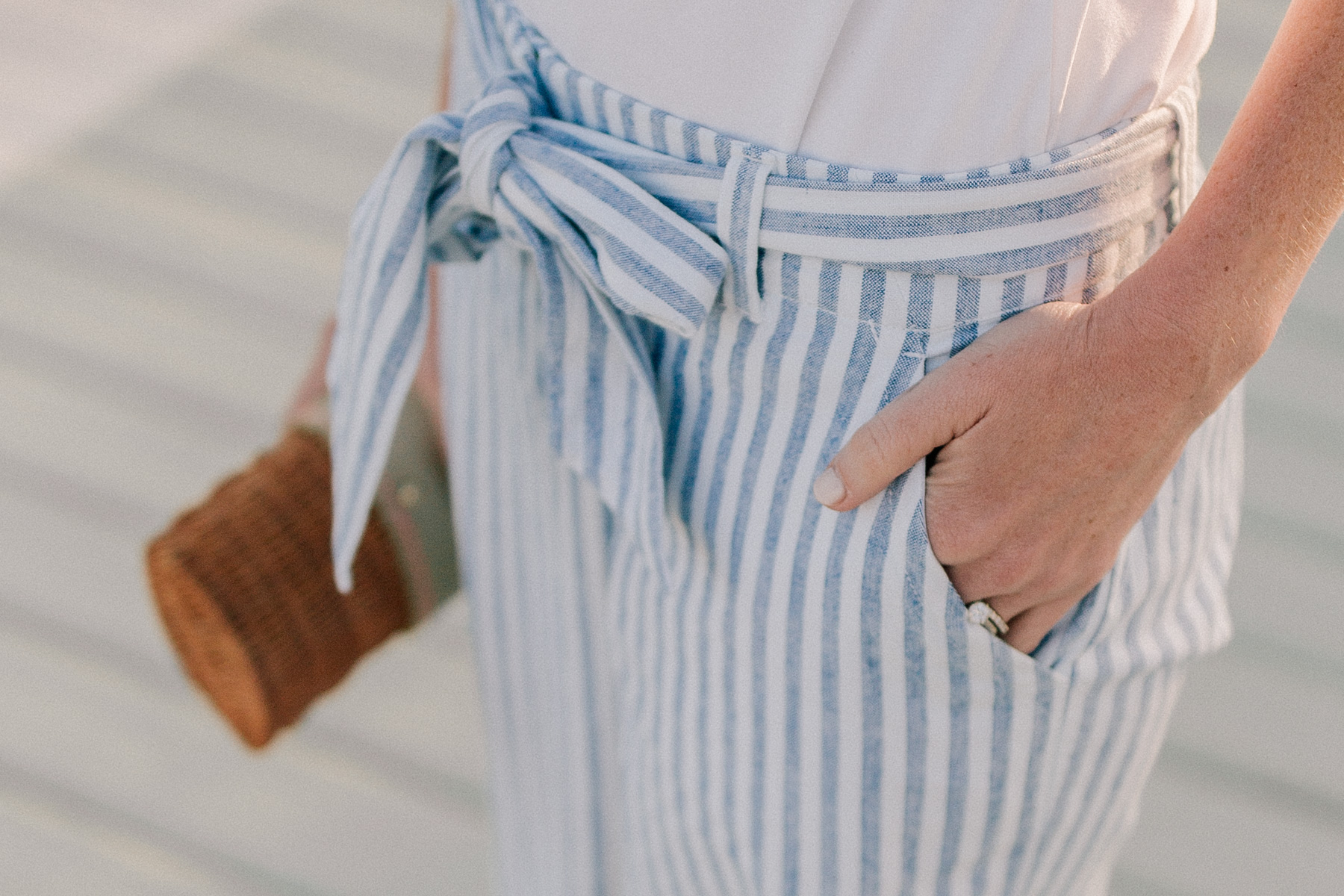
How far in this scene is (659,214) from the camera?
622mm

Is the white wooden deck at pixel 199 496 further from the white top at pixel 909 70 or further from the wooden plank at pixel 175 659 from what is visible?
the white top at pixel 909 70

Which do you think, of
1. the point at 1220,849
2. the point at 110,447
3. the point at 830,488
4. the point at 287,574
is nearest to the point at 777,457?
the point at 830,488

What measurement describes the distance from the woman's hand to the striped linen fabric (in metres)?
0.02

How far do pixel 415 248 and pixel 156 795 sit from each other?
0.98m

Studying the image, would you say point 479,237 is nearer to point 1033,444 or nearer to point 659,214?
point 659,214

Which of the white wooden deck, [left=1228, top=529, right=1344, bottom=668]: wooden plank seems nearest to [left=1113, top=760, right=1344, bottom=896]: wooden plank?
the white wooden deck

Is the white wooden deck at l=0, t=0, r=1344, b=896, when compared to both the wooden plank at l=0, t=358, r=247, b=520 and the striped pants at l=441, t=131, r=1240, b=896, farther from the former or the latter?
the striped pants at l=441, t=131, r=1240, b=896

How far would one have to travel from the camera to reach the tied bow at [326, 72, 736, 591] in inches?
24.5

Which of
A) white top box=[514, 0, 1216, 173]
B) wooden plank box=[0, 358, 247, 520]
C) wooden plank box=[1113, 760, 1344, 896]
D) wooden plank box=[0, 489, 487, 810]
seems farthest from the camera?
wooden plank box=[0, 358, 247, 520]

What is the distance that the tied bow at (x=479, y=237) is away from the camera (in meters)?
0.62

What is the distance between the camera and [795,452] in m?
0.65

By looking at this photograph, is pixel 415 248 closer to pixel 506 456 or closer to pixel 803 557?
pixel 506 456

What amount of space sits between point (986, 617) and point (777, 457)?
0.13 m

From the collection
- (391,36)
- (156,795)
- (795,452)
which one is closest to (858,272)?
(795,452)
